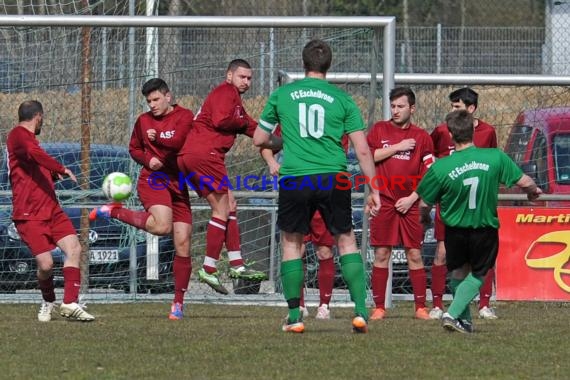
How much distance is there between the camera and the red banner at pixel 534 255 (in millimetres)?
13070

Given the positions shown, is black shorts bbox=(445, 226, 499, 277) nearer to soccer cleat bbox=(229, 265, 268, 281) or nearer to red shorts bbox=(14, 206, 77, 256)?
soccer cleat bbox=(229, 265, 268, 281)

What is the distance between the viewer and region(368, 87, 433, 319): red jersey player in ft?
36.2

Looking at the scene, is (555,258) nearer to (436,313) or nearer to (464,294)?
(436,313)

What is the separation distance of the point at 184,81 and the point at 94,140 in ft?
3.70

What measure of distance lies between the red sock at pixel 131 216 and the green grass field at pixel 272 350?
81 cm

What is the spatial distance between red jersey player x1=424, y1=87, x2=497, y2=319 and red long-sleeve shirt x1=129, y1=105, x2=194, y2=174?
7.51 feet

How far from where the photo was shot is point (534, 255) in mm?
13125

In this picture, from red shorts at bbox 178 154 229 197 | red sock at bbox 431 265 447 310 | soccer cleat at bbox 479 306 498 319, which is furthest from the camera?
red sock at bbox 431 265 447 310

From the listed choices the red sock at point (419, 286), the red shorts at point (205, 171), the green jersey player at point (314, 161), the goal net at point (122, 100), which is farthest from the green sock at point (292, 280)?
the goal net at point (122, 100)

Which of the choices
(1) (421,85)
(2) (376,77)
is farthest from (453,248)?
(1) (421,85)

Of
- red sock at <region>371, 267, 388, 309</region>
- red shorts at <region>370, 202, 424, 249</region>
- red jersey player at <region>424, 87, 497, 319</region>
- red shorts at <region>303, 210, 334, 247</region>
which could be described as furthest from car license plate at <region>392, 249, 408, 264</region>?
red shorts at <region>303, 210, 334, 247</region>

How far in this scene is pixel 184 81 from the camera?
13445 millimetres

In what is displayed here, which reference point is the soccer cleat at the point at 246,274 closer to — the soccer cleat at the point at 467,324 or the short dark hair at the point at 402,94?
the short dark hair at the point at 402,94

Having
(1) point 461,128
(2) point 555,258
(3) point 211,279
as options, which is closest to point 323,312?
(3) point 211,279
